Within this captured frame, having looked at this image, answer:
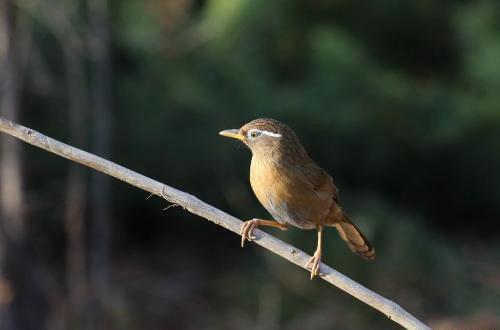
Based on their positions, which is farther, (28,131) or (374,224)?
(374,224)

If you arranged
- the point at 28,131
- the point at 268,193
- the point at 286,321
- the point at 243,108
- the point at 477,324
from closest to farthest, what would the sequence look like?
the point at 28,131 → the point at 268,193 → the point at 477,324 → the point at 286,321 → the point at 243,108

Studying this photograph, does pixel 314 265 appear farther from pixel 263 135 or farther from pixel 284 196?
pixel 263 135

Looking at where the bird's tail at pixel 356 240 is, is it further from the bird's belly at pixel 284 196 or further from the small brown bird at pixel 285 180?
the bird's belly at pixel 284 196

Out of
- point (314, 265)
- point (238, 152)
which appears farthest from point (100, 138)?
point (314, 265)

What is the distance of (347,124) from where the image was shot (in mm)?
7832

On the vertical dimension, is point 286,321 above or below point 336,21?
below

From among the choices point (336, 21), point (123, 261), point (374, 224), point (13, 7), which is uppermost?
point (336, 21)

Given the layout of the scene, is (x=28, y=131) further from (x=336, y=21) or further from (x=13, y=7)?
(x=336, y=21)

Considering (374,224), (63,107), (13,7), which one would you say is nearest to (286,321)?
(374,224)

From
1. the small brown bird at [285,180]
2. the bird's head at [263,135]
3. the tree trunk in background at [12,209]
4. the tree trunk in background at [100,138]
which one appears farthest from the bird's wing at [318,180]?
the tree trunk in background at [100,138]

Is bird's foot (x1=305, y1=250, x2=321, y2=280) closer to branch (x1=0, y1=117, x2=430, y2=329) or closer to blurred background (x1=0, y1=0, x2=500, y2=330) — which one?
branch (x1=0, y1=117, x2=430, y2=329)

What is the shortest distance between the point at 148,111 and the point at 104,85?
3.73 feet

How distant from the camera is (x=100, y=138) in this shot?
656 centimetres

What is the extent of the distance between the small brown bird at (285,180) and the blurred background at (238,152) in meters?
2.85
